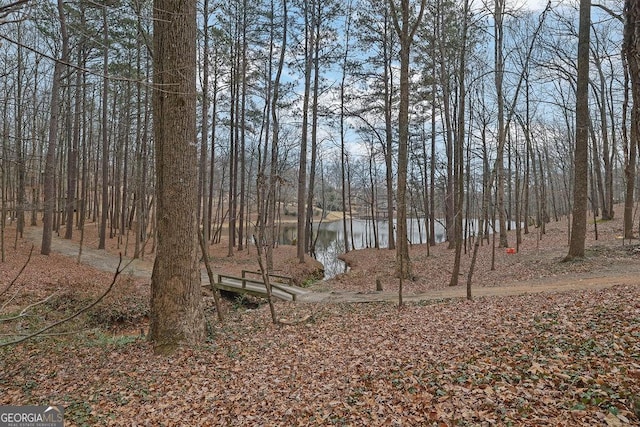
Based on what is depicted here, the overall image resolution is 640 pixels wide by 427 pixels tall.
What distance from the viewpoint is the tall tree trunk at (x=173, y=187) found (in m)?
5.47

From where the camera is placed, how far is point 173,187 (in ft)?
18.0

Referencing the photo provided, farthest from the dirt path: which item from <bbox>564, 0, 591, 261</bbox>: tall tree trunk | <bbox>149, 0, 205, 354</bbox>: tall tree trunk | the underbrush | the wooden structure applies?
the underbrush

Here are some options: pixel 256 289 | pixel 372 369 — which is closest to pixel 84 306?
pixel 256 289

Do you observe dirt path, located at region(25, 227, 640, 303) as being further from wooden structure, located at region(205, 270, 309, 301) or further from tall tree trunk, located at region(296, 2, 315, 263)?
tall tree trunk, located at region(296, 2, 315, 263)

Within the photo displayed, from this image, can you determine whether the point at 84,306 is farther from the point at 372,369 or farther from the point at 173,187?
the point at 372,369

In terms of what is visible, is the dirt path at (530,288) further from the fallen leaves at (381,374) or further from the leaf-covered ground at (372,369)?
the fallen leaves at (381,374)

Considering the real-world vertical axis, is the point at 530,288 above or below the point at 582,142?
below

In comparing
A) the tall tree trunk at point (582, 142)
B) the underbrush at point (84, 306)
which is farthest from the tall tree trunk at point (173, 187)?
the tall tree trunk at point (582, 142)

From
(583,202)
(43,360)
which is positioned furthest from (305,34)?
(43,360)

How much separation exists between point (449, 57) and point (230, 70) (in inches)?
466

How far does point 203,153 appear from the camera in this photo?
16594 mm

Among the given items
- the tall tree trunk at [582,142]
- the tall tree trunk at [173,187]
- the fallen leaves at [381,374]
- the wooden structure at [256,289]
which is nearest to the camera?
the fallen leaves at [381,374]

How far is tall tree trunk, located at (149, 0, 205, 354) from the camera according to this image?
5473mm

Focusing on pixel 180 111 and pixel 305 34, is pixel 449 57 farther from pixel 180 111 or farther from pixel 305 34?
pixel 180 111
